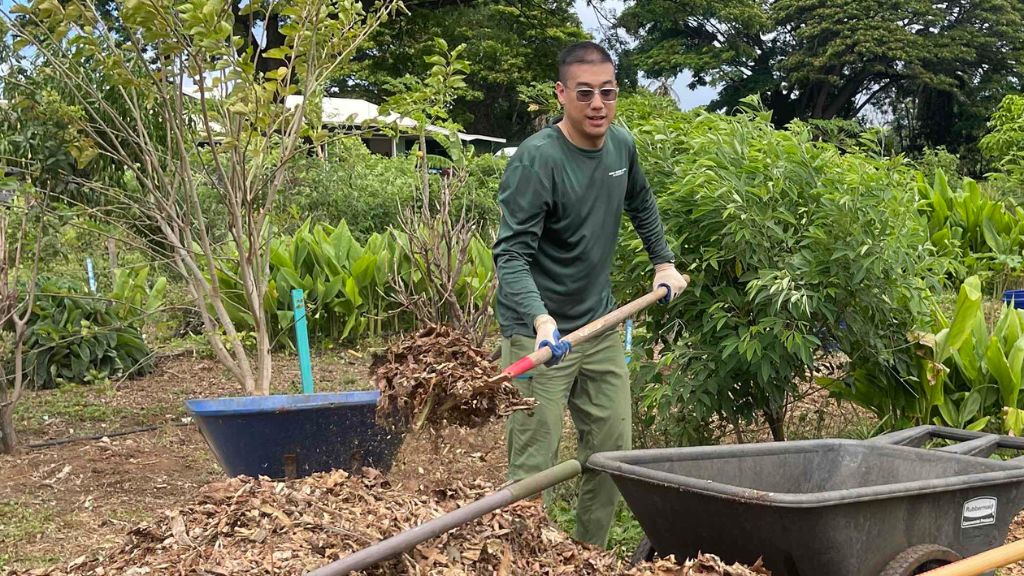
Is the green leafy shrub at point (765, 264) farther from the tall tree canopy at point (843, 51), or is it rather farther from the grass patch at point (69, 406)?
the tall tree canopy at point (843, 51)

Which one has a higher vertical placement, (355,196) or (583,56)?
(583,56)

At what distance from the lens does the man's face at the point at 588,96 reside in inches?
134

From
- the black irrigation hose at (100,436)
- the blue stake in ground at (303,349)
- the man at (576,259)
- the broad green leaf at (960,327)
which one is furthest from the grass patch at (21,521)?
the broad green leaf at (960,327)

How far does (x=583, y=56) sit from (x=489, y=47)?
30.8 meters

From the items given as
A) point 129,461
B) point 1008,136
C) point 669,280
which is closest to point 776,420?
point 669,280

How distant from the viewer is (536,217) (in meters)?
3.40

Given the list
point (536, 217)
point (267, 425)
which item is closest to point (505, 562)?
point (536, 217)

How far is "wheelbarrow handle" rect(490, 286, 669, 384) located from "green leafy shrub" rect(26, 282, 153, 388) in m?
4.55

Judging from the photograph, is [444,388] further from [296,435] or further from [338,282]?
[338,282]

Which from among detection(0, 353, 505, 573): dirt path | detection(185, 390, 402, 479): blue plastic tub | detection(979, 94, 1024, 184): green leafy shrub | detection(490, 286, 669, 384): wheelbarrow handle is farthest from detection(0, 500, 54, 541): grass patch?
detection(979, 94, 1024, 184): green leafy shrub

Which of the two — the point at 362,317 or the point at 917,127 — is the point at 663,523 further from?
the point at 917,127

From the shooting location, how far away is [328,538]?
2719mm

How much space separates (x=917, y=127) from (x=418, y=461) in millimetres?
39783

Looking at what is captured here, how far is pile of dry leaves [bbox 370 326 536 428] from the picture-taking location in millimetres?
3121
